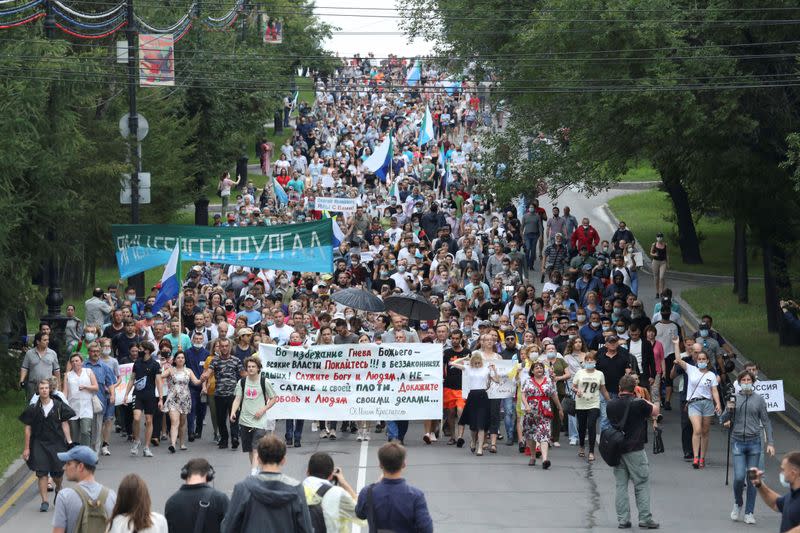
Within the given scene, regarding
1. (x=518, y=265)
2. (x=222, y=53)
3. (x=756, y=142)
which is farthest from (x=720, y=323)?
(x=222, y=53)

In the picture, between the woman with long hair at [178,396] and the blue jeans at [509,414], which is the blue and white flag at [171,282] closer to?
the woman with long hair at [178,396]

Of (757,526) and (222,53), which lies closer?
(757,526)

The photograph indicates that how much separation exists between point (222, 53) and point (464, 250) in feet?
57.1

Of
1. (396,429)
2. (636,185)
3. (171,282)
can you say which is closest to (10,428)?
(171,282)

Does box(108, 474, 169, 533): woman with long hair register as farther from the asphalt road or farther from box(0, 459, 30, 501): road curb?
box(0, 459, 30, 501): road curb

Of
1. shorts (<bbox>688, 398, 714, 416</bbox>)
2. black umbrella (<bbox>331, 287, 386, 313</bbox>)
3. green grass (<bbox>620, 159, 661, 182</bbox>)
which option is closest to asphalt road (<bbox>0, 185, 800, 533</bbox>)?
shorts (<bbox>688, 398, 714, 416</bbox>)

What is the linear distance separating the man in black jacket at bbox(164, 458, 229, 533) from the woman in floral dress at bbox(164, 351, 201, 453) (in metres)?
10.6

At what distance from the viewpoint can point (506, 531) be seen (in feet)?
51.2

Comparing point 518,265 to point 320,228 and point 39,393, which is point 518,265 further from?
point 39,393

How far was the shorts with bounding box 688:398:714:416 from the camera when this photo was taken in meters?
19.5

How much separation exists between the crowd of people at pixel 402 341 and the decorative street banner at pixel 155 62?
442cm

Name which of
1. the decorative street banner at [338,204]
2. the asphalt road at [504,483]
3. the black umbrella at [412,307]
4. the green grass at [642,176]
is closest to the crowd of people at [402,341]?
the asphalt road at [504,483]

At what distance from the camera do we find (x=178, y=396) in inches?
809

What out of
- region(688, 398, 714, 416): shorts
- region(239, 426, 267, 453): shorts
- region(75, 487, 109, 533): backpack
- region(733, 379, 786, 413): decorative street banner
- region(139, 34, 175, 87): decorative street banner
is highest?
region(139, 34, 175, 87): decorative street banner
